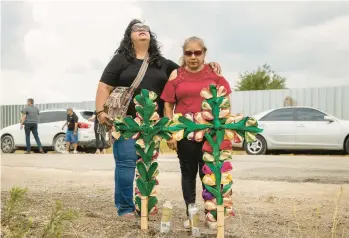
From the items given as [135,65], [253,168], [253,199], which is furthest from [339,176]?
[135,65]

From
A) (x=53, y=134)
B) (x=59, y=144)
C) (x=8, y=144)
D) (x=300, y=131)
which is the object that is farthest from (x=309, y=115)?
(x=8, y=144)

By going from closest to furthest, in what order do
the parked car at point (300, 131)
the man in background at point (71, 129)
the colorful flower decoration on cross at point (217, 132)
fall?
the colorful flower decoration on cross at point (217, 132)
the parked car at point (300, 131)
the man in background at point (71, 129)

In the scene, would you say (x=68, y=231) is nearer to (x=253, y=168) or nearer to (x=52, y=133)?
(x=253, y=168)

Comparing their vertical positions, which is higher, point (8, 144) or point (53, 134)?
point (53, 134)

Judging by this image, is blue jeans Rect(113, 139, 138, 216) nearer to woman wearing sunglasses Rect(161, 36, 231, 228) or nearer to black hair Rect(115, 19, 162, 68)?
woman wearing sunglasses Rect(161, 36, 231, 228)

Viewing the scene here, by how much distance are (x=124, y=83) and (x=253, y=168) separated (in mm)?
6235

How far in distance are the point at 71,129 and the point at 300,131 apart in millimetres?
7152

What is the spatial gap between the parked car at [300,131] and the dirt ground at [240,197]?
313cm

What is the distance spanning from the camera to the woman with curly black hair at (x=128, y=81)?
15.8ft

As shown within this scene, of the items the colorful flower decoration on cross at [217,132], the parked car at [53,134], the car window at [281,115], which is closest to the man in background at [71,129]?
the parked car at [53,134]

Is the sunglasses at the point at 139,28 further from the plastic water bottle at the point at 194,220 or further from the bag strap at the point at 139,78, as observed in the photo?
the plastic water bottle at the point at 194,220

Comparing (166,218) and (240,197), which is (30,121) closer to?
(240,197)

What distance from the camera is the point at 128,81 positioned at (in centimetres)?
482

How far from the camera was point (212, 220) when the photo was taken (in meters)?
4.07
